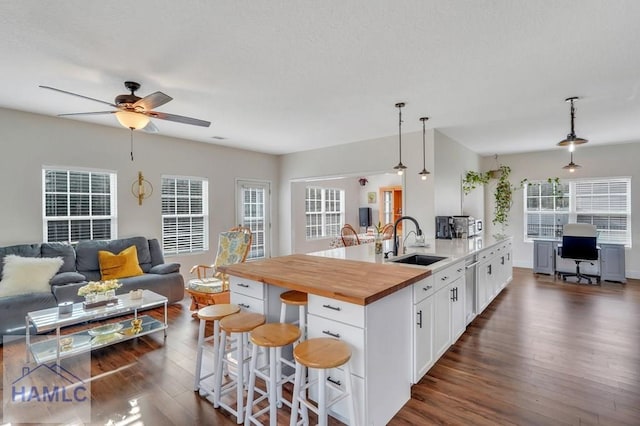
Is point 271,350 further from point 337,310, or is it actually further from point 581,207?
point 581,207

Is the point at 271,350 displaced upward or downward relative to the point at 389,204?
downward

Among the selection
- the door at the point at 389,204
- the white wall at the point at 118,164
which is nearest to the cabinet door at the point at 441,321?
the white wall at the point at 118,164

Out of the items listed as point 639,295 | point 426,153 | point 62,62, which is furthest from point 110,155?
point 639,295

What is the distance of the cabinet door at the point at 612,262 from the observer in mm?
5602

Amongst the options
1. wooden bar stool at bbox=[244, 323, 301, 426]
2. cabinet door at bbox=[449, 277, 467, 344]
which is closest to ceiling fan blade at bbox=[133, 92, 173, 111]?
wooden bar stool at bbox=[244, 323, 301, 426]

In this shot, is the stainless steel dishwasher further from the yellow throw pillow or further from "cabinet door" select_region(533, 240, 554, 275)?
the yellow throw pillow

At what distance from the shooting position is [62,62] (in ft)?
8.30

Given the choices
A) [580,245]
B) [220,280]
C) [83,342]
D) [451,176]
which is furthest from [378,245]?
[580,245]

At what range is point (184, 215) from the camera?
548 centimetres

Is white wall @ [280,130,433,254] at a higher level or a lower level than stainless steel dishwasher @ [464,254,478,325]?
higher

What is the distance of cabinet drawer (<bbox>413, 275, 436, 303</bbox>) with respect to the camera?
7.43 ft

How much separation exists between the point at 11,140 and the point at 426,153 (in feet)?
17.8

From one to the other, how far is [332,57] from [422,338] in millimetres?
2285

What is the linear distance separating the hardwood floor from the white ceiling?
2.55 m
